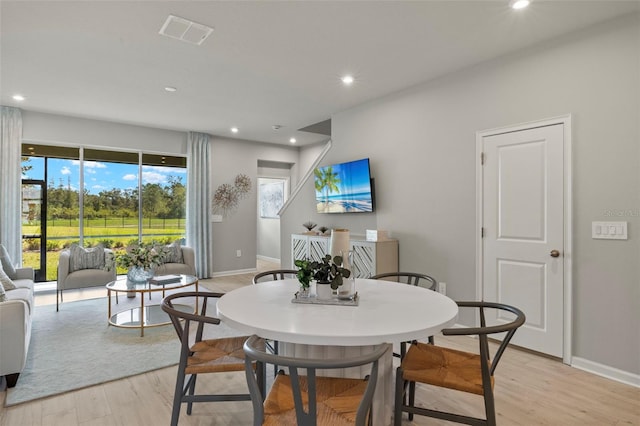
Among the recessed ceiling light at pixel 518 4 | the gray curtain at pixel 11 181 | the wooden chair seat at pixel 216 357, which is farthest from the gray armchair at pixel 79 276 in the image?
the recessed ceiling light at pixel 518 4

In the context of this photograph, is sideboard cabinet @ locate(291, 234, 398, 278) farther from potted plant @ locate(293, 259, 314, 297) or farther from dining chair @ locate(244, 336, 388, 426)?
dining chair @ locate(244, 336, 388, 426)

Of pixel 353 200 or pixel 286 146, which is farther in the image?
pixel 286 146

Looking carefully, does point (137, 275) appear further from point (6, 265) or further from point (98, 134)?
point (98, 134)

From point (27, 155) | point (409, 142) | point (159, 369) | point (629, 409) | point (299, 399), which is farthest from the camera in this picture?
point (27, 155)

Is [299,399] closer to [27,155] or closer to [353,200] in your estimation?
[353,200]

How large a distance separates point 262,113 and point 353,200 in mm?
1933

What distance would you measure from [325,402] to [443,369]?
65 cm

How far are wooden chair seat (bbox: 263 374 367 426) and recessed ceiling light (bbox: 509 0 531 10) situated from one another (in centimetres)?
261

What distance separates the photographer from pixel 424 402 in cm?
224

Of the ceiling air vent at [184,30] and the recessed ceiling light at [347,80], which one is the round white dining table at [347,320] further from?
the recessed ceiling light at [347,80]

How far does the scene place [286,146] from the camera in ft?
25.3

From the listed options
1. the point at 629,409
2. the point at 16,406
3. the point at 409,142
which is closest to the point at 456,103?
the point at 409,142

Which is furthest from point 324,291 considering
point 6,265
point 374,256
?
point 6,265

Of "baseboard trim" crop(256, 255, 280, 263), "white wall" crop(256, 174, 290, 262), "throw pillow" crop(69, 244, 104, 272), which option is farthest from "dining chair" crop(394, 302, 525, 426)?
"baseboard trim" crop(256, 255, 280, 263)
